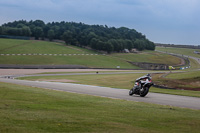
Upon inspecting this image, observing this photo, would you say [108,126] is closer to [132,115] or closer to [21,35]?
[132,115]

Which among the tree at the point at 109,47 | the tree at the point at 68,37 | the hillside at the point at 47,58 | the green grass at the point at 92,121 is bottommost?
the hillside at the point at 47,58

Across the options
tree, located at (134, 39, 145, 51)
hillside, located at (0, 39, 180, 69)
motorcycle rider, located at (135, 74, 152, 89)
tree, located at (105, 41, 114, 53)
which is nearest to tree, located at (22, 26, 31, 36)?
hillside, located at (0, 39, 180, 69)

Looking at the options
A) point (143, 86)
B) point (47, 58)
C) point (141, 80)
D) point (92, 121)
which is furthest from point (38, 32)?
point (92, 121)

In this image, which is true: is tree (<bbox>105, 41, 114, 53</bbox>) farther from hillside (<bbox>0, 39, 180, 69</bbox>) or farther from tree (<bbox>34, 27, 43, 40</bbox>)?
tree (<bbox>34, 27, 43, 40</bbox>)

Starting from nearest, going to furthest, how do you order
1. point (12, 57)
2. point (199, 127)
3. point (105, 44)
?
point (199, 127) < point (12, 57) < point (105, 44)

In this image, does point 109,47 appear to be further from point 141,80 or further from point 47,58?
point 141,80

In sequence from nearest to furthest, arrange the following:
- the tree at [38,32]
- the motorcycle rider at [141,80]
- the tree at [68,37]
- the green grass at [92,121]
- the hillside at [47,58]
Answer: the green grass at [92,121] → the motorcycle rider at [141,80] → the hillside at [47,58] → the tree at [68,37] → the tree at [38,32]

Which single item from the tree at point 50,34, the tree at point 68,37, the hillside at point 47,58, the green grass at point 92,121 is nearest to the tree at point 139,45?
the tree at point 68,37

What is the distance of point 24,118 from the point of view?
406 inches

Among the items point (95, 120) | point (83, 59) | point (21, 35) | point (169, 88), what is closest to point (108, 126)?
point (95, 120)

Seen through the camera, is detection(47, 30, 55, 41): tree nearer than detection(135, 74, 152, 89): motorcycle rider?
No

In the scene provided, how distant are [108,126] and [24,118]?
2766 millimetres

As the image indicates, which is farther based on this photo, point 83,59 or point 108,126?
point 83,59

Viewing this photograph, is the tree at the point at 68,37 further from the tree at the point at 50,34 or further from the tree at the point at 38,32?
the tree at the point at 38,32
